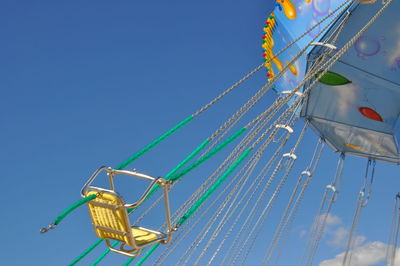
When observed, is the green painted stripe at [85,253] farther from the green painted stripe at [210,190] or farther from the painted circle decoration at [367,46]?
the painted circle decoration at [367,46]

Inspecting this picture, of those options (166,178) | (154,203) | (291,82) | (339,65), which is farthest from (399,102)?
(166,178)

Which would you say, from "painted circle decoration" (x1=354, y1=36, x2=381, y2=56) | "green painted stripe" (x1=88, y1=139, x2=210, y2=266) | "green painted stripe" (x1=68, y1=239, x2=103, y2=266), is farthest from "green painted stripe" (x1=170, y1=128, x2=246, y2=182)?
"painted circle decoration" (x1=354, y1=36, x2=381, y2=56)

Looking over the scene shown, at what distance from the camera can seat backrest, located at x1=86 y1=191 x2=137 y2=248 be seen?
3.98 m

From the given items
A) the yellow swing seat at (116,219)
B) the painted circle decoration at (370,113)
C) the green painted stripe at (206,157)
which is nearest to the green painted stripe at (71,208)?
the yellow swing seat at (116,219)

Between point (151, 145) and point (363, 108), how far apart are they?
17.8 feet

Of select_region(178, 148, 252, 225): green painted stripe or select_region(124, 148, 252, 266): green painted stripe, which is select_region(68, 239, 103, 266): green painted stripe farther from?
select_region(178, 148, 252, 225): green painted stripe

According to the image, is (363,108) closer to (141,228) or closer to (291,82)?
(291,82)

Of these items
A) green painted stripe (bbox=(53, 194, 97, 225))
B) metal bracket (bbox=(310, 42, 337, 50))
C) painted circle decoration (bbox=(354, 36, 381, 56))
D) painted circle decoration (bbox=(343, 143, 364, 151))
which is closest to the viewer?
green painted stripe (bbox=(53, 194, 97, 225))

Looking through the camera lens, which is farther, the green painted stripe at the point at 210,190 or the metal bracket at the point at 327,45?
the metal bracket at the point at 327,45

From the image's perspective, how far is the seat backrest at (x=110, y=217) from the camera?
3.98 meters

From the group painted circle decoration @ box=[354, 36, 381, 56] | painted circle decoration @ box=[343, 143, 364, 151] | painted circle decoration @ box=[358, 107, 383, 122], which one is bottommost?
painted circle decoration @ box=[354, 36, 381, 56]

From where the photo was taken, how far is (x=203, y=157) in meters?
4.87

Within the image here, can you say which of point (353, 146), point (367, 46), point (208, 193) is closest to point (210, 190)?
point (208, 193)

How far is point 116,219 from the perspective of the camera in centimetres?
407
